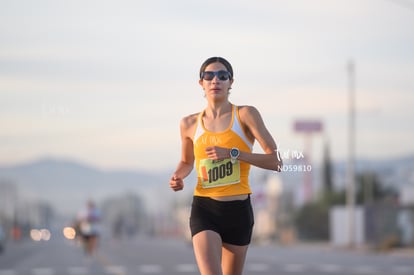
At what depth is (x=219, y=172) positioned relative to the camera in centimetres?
875

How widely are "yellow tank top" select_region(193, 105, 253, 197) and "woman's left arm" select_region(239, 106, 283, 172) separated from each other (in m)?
0.07

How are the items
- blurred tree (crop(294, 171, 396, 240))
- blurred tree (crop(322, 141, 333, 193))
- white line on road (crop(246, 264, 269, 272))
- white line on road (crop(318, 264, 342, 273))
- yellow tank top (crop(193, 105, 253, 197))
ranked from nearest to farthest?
yellow tank top (crop(193, 105, 253, 197)) → white line on road (crop(318, 264, 342, 273)) → white line on road (crop(246, 264, 269, 272)) → blurred tree (crop(294, 171, 396, 240)) → blurred tree (crop(322, 141, 333, 193))

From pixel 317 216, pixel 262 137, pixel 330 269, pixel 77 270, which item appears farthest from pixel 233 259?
pixel 317 216

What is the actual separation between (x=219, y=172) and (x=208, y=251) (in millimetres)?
604

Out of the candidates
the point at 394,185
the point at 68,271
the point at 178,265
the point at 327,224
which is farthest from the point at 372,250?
the point at 394,185

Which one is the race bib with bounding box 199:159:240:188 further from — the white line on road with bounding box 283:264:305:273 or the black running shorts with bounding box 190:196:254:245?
the white line on road with bounding box 283:264:305:273

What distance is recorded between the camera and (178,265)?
35.1 meters

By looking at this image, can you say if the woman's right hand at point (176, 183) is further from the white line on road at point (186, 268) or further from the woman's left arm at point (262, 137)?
the white line on road at point (186, 268)

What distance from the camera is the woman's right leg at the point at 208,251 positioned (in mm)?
8625

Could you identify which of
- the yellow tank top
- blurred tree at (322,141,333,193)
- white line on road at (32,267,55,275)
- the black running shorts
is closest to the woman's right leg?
the black running shorts

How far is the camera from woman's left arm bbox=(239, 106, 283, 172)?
8595 millimetres

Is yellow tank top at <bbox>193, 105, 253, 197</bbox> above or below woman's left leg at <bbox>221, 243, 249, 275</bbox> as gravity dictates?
above

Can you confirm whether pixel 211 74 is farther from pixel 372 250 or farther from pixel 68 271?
pixel 372 250

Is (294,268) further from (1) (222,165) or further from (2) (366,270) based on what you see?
(1) (222,165)
